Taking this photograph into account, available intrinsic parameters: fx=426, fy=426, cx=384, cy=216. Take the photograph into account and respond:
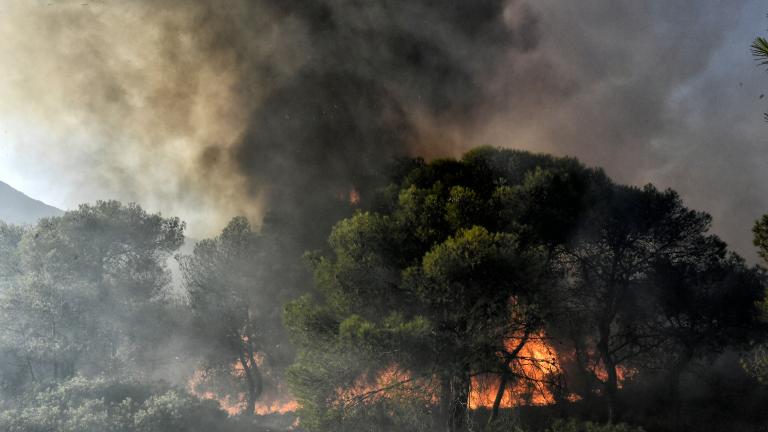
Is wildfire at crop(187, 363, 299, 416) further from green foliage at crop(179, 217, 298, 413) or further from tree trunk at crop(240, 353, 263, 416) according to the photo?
green foliage at crop(179, 217, 298, 413)

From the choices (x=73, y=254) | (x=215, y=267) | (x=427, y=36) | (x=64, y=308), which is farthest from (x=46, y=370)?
(x=427, y=36)

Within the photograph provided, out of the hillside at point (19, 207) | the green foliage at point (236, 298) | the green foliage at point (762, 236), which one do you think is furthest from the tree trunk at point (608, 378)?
the hillside at point (19, 207)

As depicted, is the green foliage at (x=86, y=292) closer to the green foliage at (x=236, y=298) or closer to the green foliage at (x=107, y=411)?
the green foliage at (x=236, y=298)

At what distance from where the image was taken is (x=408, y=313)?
1620cm

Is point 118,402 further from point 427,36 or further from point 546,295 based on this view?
point 427,36

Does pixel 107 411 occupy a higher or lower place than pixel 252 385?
lower

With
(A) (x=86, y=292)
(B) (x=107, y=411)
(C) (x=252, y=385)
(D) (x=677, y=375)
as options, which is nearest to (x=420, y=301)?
(B) (x=107, y=411)

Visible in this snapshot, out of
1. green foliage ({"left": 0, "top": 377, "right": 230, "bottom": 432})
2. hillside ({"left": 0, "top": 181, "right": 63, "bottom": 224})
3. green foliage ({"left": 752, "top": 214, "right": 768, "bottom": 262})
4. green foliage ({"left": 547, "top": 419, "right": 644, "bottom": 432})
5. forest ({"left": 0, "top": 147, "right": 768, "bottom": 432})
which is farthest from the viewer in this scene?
hillside ({"left": 0, "top": 181, "right": 63, "bottom": 224})

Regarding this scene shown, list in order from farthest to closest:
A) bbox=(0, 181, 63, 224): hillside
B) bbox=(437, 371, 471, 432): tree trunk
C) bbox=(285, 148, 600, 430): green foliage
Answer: bbox=(0, 181, 63, 224): hillside → bbox=(437, 371, 471, 432): tree trunk → bbox=(285, 148, 600, 430): green foliage

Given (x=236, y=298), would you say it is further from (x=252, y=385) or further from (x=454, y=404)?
(x=454, y=404)

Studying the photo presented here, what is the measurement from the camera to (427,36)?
3500 centimetres

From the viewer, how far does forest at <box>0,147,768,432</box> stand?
50.3 ft

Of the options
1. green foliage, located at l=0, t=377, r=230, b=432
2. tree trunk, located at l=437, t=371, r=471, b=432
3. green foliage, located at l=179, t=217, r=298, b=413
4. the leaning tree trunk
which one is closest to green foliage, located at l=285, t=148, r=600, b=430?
tree trunk, located at l=437, t=371, r=471, b=432

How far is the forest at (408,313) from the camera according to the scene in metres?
15.3
